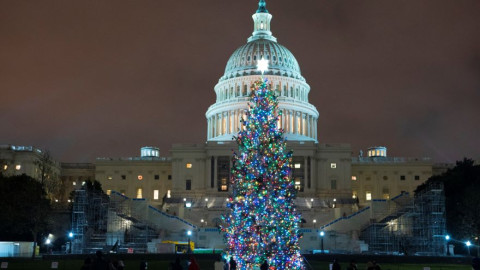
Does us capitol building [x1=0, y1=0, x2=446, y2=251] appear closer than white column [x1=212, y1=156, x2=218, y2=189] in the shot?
Yes

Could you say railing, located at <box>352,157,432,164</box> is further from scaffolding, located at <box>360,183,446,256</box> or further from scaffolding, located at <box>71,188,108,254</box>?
scaffolding, located at <box>71,188,108,254</box>

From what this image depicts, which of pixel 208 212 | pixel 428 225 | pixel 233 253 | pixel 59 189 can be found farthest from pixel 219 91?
pixel 233 253

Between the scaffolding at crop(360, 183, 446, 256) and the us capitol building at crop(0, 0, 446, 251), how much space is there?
7298 millimetres

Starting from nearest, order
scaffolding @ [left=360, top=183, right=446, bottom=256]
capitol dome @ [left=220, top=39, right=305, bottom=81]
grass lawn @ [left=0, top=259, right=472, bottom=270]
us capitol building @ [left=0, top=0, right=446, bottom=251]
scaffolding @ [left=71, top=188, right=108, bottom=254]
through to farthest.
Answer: grass lawn @ [left=0, top=259, right=472, bottom=270]
scaffolding @ [left=71, top=188, right=108, bottom=254]
scaffolding @ [left=360, top=183, right=446, bottom=256]
us capitol building @ [left=0, top=0, right=446, bottom=251]
capitol dome @ [left=220, top=39, right=305, bottom=81]

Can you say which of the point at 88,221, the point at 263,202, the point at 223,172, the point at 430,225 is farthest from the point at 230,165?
the point at 263,202

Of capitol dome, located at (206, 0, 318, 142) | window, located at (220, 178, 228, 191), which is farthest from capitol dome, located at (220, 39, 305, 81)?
window, located at (220, 178, 228, 191)

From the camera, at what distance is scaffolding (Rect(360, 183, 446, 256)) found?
7225cm

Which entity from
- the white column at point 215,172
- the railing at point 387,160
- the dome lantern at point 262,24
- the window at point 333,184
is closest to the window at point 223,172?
the white column at point 215,172

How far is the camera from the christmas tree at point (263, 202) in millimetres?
34031

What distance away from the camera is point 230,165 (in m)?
113

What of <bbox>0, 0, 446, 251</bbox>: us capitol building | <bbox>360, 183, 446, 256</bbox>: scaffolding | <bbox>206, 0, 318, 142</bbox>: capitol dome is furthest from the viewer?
<bbox>206, 0, 318, 142</bbox>: capitol dome

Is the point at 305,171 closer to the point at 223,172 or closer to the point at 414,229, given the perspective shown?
the point at 223,172

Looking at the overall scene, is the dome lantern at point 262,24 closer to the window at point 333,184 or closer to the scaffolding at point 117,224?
the window at point 333,184

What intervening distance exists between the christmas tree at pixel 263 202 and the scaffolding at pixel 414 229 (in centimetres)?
3811
